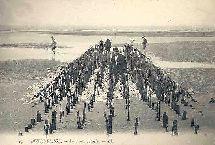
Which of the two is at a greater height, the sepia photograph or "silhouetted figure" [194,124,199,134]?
the sepia photograph

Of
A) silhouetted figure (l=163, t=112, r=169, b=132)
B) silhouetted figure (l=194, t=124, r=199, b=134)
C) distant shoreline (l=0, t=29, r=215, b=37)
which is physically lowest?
silhouetted figure (l=194, t=124, r=199, b=134)

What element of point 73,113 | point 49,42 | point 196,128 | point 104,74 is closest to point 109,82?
point 104,74

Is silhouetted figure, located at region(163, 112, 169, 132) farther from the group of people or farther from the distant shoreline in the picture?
the distant shoreline

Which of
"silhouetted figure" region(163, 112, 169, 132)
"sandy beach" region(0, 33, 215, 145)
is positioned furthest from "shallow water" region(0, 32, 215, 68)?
"silhouetted figure" region(163, 112, 169, 132)

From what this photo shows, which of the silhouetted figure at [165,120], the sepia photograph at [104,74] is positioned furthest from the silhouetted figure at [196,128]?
the silhouetted figure at [165,120]

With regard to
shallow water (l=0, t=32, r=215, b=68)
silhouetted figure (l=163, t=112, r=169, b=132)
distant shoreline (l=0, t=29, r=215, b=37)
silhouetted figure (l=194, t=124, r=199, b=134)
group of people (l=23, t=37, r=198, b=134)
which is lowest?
silhouetted figure (l=194, t=124, r=199, b=134)

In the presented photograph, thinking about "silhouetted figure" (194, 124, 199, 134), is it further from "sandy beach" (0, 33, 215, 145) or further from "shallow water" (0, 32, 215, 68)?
"shallow water" (0, 32, 215, 68)

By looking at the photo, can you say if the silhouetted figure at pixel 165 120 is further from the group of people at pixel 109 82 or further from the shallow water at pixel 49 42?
the shallow water at pixel 49 42
